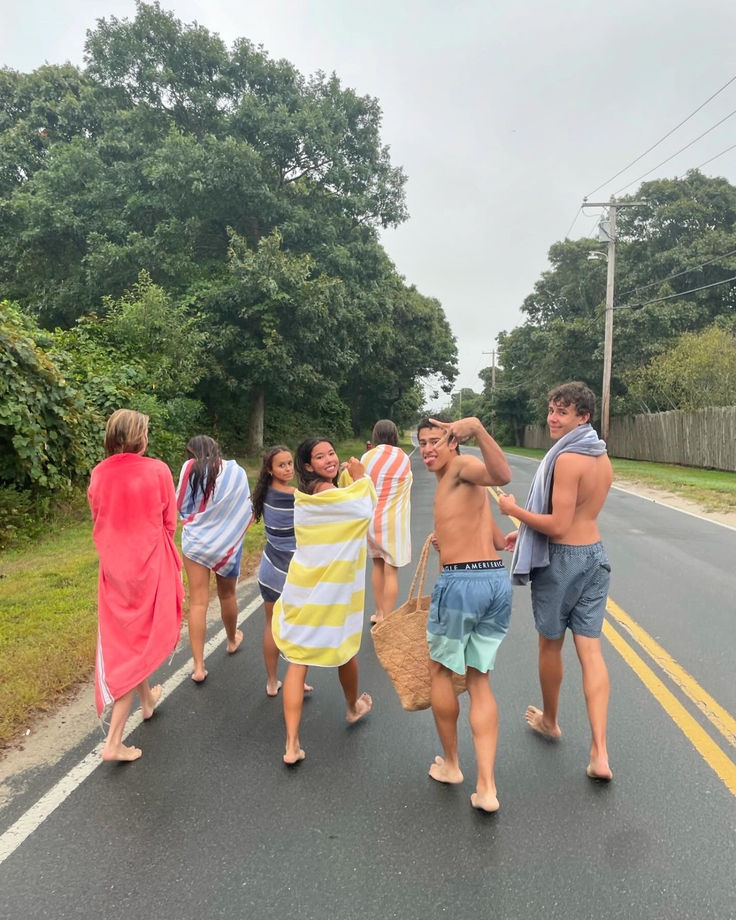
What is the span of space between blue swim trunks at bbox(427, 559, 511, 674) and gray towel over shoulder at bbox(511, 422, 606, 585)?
37cm

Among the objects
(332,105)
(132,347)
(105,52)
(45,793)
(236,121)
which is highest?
(105,52)

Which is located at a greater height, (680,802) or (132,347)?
(132,347)

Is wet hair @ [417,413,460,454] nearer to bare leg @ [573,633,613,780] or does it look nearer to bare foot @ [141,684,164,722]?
bare leg @ [573,633,613,780]

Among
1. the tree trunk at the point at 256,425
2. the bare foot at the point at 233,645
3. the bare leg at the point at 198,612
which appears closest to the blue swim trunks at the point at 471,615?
the bare leg at the point at 198,612

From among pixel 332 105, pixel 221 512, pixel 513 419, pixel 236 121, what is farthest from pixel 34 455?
pixel 513 419

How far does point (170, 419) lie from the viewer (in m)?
15.0

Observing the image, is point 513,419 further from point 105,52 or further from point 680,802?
point 680,802

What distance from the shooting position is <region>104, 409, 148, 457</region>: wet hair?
11.5 feet

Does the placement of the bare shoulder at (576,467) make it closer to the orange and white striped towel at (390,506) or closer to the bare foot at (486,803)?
the bare foot at (486,803)

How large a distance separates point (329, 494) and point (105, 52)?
24.6 meters

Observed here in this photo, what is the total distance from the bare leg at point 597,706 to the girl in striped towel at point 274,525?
1876mm

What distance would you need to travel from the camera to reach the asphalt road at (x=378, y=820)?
7.89 feet

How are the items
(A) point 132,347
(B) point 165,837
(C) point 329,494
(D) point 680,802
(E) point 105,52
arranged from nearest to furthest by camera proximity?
(B) point 165,837, (D) point 680,802, (C) point 329,494, (A) point 132,347, (E) point 105,52

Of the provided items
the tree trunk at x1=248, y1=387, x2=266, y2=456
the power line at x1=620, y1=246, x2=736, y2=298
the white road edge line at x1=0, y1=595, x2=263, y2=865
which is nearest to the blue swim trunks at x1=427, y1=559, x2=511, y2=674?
the white road edge line at x1=0, y1=595, x2=263, y2=865
